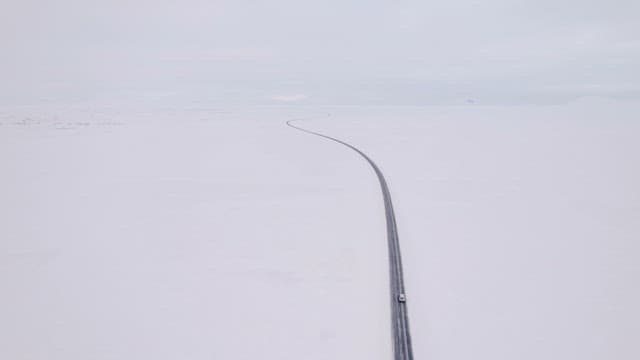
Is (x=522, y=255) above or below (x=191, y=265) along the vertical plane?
above

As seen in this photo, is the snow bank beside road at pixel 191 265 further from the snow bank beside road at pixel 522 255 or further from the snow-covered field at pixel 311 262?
the snow bank beside road at pixel 522 255

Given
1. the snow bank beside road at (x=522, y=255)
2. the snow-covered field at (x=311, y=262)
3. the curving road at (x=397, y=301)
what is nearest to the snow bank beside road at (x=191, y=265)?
the snow-covered field at (x=311, y=262)

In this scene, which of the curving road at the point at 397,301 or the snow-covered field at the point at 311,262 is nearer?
the curving road at the point at 397,301

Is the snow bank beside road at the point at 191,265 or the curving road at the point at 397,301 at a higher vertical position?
the curving road at the point at 397,301

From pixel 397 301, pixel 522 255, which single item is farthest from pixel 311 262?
pixel 522 255

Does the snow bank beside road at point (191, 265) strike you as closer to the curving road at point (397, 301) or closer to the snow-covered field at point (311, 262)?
the snow-covered field at point (311, 262)

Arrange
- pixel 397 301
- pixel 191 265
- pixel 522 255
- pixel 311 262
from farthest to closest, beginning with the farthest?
pixel 522 255
pixel 311 262
pixel 191 265
pixel 397 301

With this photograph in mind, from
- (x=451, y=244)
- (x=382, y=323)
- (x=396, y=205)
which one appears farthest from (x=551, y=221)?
(x=382, y=323)

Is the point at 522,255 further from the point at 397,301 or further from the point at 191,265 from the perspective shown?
the point at 191,265

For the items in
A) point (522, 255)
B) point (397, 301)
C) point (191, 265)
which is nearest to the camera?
point (397, 301)

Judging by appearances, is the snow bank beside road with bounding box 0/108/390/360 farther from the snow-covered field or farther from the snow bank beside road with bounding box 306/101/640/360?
the snow bank beside road with bounding box 306/101/640/360
